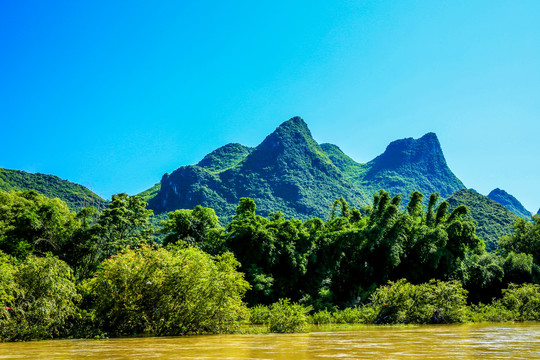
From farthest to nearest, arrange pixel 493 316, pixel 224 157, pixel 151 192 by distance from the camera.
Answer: pixel 224 157 < pixel 151 192 < pixel 493 316

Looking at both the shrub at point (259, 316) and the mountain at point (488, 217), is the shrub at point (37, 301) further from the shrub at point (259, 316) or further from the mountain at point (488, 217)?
the mountain at point (488, 217)

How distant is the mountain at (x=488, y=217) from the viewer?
60.4m

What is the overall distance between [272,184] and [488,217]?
67.4 meters

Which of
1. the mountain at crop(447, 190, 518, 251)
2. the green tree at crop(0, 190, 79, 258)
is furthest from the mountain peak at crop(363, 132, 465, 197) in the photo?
the green tree at crop(0, 190, 79, 258)

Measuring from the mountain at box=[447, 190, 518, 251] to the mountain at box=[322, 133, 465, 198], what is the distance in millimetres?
75947

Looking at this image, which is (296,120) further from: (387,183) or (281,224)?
(281,224)

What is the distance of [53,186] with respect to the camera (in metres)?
81.8

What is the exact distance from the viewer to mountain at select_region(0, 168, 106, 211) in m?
72.2

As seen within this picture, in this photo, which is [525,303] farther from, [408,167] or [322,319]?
[408,167]

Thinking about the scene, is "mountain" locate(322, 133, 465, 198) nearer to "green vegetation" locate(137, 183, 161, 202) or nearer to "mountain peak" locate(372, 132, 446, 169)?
"mountain peak" locate(372, 132, 446, 169)

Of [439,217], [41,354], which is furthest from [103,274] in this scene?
[439,217]

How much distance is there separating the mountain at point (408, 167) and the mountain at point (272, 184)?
71.4 feet

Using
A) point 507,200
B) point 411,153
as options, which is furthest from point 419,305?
point 411,153

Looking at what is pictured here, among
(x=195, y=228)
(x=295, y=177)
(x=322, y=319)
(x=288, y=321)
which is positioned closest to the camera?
(x=288, y=321)
